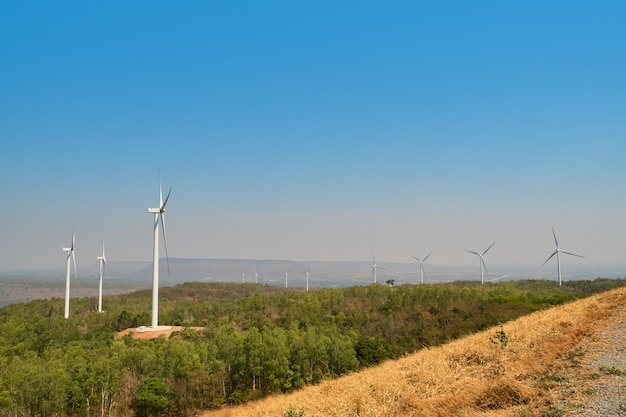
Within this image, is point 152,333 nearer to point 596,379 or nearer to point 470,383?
point 470,383

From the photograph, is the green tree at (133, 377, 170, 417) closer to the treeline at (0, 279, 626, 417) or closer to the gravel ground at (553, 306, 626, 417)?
the treeline at (0, 279, 626, 417)

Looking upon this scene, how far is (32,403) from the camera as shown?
188 feet

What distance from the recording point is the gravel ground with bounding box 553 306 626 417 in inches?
403

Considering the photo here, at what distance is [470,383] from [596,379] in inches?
132

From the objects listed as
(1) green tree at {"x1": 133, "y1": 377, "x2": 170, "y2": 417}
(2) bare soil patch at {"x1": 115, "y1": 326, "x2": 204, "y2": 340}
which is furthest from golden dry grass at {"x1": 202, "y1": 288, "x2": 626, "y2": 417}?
(2) bare soil patch at {"x1": 115, "y1": 326, "x2": 204, "y2": 340}

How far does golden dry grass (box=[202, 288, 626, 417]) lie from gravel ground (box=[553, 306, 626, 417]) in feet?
1.54

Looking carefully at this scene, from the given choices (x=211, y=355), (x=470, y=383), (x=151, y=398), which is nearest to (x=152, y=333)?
(x=211, y=355)

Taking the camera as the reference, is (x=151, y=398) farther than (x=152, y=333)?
No

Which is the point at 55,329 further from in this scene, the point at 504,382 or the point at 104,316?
the point at 504,382

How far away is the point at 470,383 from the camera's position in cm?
1350

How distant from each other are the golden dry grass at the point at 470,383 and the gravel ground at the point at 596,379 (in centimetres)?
47

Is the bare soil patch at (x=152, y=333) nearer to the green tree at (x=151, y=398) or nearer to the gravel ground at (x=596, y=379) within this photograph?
the green tree at (x=151, y=398)

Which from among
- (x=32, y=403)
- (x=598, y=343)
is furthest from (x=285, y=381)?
(x=598, y=343)

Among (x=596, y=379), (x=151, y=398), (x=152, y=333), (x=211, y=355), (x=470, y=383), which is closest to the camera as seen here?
(x=596, y=379)
